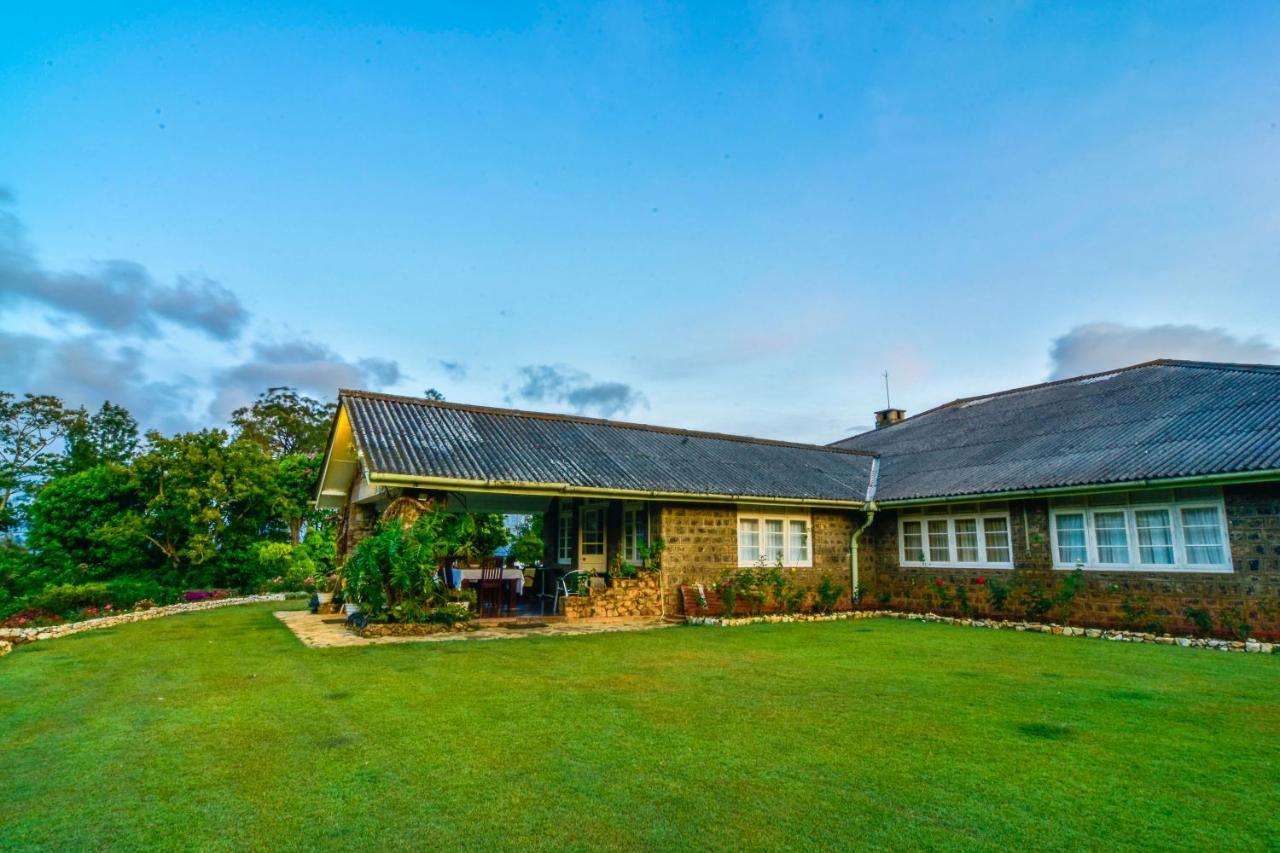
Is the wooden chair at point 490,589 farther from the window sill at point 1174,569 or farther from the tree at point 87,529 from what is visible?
the tree at point 87,529

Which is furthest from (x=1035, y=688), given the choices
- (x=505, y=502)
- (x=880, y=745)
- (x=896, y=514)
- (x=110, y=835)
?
(x=505, y=502)

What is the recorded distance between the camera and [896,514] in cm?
1454

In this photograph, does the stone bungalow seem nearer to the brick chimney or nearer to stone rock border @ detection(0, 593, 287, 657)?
stone rock border @ detection(0, 593, 287, 657)

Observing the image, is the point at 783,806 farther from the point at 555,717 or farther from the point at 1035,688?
the point at 1035,688

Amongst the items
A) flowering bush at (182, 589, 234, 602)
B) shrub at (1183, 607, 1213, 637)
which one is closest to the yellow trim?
shrub at (1183, 607, 1213, 637)

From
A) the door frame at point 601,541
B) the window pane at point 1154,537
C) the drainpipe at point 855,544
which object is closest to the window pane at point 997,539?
the window pane at point 1154,537

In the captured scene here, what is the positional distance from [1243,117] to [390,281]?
1516 centimetres

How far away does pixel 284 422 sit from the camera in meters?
34.1

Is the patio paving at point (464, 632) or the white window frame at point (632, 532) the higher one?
the white window frame at point (632, 532)

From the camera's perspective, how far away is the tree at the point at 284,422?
33.6 meters

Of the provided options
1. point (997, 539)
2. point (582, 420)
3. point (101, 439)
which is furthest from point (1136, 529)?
point (101, 439)

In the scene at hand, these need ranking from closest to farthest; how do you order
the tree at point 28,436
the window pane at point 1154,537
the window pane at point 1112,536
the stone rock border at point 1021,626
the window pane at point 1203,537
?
the stone rock border at point 1021,626 < the window pane at point 1203,537 < the window pane at point 1154,537 < the window pane at point 1112,536 < the tree at point 28,436

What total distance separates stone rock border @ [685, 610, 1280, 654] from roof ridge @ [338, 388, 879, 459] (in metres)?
5.64

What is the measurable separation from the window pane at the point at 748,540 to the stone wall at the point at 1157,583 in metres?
3.49
